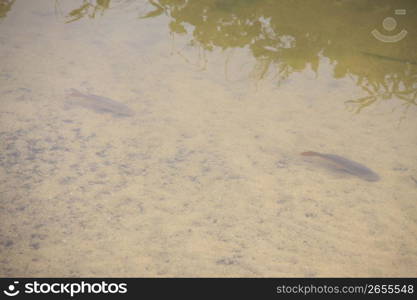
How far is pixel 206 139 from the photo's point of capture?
3.23 metres

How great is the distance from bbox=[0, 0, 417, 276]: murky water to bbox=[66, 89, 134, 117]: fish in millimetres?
36

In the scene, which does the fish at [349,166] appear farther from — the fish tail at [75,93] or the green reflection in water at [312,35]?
the fish tail at [75,93]

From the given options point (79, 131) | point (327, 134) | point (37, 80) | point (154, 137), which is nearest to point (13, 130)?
point (79, 131)

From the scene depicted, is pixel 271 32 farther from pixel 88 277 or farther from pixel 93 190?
pixel 88 277

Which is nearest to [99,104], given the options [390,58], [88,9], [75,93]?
[75,93]

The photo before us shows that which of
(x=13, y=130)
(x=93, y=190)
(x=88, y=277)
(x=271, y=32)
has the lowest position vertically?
(x=88, y=277)

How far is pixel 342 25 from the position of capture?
4836 mm

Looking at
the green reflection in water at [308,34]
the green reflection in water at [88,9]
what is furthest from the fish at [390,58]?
the green reflection in water at [88,9]

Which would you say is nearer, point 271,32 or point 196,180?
point 196,180

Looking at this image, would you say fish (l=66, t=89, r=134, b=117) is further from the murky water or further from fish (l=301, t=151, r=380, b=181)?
fish (l=301, t=151, r=380, b=181)

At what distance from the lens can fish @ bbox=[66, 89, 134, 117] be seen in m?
3.37

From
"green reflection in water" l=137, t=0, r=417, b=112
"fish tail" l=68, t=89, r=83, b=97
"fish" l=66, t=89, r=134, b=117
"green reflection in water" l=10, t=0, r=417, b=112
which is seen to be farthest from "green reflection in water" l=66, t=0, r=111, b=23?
"fish" l=66, t=89, r=134, b=117

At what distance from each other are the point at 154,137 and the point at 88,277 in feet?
4.80

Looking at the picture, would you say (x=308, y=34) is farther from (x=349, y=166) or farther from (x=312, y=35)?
(x=349, y=166)
